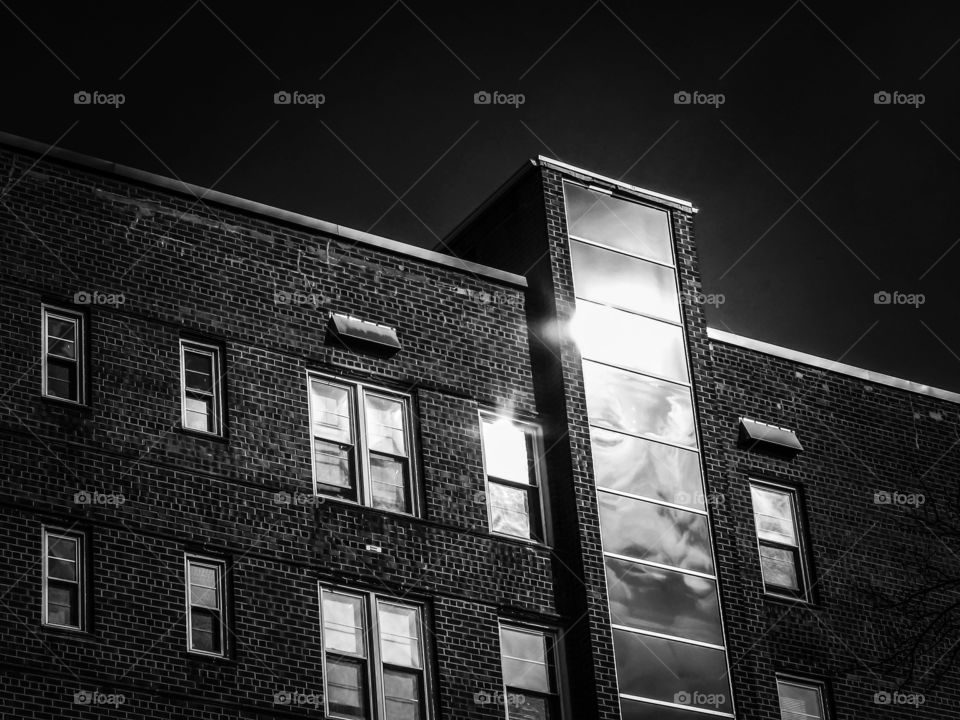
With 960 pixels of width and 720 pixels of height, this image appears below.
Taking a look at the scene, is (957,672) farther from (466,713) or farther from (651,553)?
(466,713)

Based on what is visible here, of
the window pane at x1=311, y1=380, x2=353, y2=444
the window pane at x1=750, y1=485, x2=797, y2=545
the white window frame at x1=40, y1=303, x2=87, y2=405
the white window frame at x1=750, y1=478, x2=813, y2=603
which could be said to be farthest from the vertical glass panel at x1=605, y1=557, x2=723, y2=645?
the white window frame at x1=40, y1=303, x2=87, y2=405

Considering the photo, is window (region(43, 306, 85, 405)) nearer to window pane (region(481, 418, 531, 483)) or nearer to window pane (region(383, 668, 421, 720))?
window pane (region(383, 668, 421, 720))

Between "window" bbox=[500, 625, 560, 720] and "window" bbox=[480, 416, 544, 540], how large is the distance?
5.26 ft

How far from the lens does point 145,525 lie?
80.3ft

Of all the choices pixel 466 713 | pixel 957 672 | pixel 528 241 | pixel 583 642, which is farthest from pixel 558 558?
pixel 957 672

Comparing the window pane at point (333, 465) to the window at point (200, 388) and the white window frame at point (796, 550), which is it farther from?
the white window frame at point (796, 550)

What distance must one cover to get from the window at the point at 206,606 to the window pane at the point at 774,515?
971 cm

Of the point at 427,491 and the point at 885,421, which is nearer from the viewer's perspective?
the point at 427,491

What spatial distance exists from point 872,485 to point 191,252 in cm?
1253

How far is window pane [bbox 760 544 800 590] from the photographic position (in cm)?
3028

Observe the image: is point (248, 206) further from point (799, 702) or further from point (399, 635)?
point (799, 702)

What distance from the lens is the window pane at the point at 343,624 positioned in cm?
2548

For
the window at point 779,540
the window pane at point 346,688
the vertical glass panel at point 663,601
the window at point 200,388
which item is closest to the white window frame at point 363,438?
the window at point 200,388

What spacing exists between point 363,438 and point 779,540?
7645 millimetres
